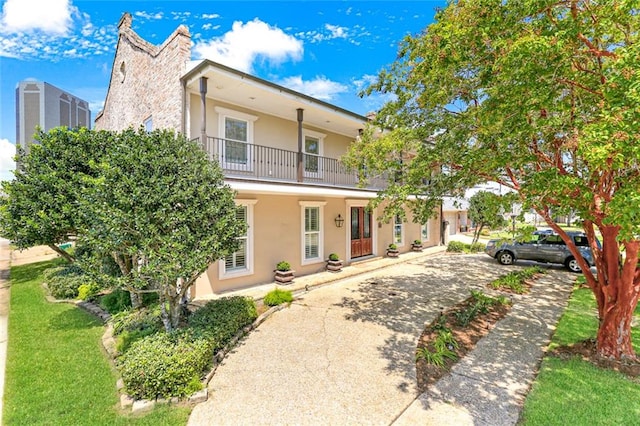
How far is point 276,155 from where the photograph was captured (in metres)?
11.0

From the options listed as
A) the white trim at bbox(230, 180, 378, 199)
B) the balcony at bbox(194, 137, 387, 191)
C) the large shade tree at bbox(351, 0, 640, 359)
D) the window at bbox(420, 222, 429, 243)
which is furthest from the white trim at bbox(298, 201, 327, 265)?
the window at bbox(420, 222, 429, 243)

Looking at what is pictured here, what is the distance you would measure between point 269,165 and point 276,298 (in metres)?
5.07

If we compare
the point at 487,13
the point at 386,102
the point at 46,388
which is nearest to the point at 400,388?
the point at 46,388

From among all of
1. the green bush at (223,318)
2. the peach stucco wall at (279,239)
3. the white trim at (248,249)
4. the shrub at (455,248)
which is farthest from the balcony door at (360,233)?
the green bush at (223,318)

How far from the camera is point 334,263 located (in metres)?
12.1

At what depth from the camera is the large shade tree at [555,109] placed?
132 inches

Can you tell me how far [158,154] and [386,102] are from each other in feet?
20.1

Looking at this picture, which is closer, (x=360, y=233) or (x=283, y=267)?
(x=283, y=267)

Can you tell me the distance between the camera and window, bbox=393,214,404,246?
1668cm

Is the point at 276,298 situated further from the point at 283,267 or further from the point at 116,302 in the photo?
the point at 116,302

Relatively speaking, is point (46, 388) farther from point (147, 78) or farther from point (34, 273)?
point (34, 273)

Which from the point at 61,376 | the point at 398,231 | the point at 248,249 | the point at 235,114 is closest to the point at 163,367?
the point at 61,376

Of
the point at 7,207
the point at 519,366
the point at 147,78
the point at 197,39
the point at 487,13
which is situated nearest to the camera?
the point at 487,13

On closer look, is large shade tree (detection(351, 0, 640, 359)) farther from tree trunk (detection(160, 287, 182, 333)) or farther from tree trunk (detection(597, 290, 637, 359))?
tree trunk (detection(160, 287, 182, 333))
